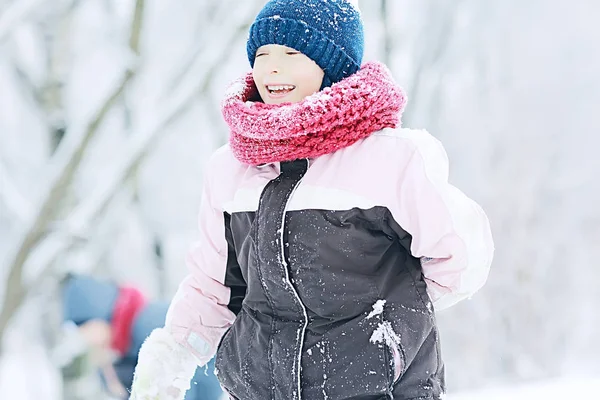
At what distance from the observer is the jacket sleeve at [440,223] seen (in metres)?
1.21

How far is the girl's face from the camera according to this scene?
4.35 feet

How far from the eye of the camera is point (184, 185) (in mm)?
8852

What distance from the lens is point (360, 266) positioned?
1.24 meters

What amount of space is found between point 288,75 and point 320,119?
0.18 metres

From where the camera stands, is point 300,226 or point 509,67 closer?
point 300,226

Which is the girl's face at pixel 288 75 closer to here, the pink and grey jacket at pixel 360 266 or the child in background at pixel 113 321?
the pink and grey jacket at pixel 360 266

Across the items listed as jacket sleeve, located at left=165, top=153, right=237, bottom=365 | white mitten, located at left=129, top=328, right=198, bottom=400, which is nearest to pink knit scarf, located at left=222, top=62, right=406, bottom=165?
jacket sleeve, located at left=165, top=153, right=237, bottom=365

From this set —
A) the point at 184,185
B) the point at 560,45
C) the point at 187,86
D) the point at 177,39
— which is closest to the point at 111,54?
the point at 177,39

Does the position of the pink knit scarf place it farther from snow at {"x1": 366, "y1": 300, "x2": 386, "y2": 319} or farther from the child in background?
the child in background

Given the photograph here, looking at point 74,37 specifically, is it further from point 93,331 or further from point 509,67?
point 509,67

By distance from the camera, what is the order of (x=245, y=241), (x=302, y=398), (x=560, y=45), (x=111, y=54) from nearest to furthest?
(x=302, y=398) < (x=245, y=241) < (x=111, y=54) < (x=560, y=45)

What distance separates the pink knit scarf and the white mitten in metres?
0.45

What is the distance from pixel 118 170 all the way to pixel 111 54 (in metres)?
3.91

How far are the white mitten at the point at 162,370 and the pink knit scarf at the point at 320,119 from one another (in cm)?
45
